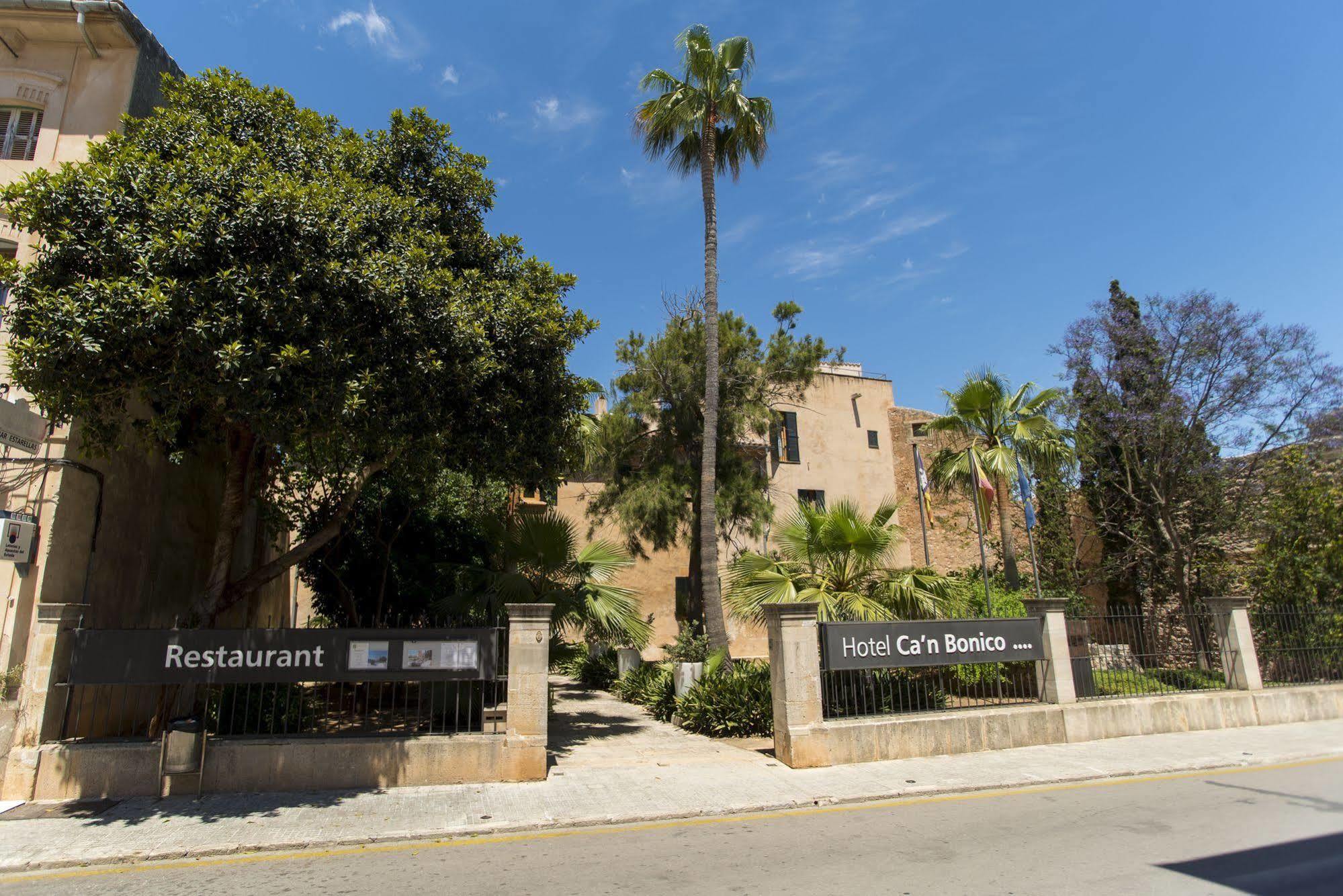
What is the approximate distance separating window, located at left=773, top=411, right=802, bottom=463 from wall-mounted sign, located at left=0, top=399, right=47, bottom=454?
2152 cm

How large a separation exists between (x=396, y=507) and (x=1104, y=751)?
1424cm

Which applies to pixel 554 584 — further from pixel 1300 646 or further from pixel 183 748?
pixel 1300 646

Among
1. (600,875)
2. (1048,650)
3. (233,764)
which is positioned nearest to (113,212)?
(233,764)

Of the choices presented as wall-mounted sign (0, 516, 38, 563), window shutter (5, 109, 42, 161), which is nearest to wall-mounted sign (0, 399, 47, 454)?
wall-mounted sign (0, 516, 38, 563)

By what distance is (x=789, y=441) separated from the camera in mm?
27938

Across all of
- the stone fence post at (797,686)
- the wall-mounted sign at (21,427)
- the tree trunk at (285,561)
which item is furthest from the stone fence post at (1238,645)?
the wall-mounted sign at (21,427)

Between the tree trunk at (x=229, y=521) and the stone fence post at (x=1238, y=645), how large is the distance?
15.9m

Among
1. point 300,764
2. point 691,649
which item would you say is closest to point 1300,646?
point 691,649

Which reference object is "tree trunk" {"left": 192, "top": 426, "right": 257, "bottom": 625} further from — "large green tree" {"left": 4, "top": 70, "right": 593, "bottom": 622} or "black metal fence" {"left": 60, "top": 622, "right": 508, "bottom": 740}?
"black metal fence" {"left": 60, "top": 622, "right": 508, "bottom": 740}

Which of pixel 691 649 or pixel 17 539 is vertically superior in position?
pixel 17 539

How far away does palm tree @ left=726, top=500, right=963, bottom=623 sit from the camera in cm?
1155

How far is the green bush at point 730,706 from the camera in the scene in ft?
38.1

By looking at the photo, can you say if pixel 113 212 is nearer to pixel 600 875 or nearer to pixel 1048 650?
pixel 600 875

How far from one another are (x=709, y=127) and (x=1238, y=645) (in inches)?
545
